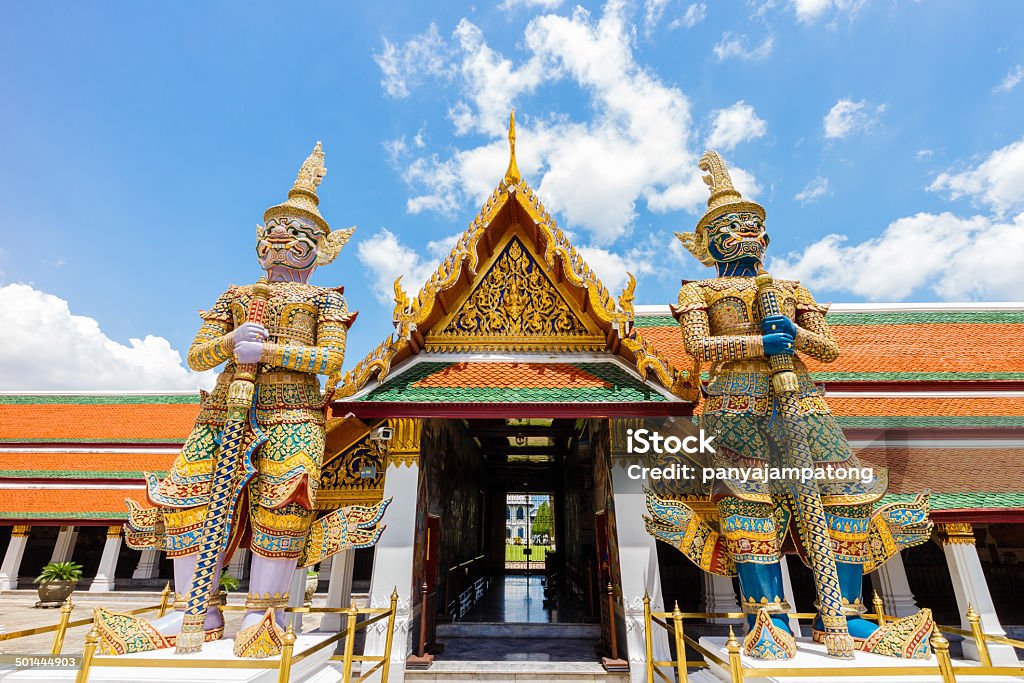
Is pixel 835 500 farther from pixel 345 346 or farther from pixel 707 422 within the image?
pixel 345 346

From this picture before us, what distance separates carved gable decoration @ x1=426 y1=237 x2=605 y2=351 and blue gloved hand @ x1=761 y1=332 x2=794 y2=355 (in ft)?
6.68

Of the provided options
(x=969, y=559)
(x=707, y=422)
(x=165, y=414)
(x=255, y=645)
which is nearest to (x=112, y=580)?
(x=165, y=414)

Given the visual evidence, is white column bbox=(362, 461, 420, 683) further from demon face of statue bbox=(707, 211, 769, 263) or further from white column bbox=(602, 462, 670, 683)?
demon face of statue bbox=(707, 211, 769, 263)

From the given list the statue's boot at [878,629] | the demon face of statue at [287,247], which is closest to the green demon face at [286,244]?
the demon face of statue at [287,247]

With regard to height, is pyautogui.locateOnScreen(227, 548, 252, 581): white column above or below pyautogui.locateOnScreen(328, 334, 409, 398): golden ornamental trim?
below

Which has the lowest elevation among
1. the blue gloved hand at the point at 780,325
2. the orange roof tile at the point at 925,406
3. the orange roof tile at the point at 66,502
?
the orange roof tile at the point at 66,502

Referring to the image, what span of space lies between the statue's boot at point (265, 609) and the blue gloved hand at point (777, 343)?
14.7ft

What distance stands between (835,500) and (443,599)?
5491 millimetres

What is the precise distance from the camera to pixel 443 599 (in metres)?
7.11

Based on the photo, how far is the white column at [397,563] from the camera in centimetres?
475

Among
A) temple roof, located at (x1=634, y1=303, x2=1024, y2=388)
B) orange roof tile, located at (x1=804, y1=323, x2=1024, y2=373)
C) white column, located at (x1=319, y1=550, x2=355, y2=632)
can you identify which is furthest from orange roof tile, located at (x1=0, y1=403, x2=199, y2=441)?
orange roof tile, located at (x1=804, y1=323, x2=1024, y2=373)

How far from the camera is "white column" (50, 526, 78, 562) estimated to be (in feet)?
48.9

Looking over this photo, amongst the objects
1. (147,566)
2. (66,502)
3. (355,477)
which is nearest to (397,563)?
(355,477)

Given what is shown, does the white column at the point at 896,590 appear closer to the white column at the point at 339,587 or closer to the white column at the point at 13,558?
the white column at the point at 339,587
